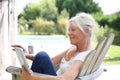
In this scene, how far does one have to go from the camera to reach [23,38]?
966cm

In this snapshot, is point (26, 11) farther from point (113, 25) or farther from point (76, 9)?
point (113, 25)

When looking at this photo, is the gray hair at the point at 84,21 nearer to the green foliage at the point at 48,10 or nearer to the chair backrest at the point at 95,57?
the chair backrest at the point at 95,57

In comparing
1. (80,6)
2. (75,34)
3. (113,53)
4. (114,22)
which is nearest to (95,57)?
(75,34)

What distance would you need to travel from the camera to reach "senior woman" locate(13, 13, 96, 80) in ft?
5.79

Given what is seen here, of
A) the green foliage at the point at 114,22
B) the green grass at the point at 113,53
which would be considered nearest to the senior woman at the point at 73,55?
the green grass at the point at 113,53

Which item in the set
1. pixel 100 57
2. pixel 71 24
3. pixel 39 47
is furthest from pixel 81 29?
pixel 39 47

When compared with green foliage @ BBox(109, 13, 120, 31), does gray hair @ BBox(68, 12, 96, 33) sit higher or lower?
higher

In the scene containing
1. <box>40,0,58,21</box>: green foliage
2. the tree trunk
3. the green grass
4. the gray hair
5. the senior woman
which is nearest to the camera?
the senior woman

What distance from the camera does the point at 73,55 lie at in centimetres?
212

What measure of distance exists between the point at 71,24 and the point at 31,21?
24.9ft

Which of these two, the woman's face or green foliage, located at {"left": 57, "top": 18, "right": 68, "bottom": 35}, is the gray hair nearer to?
the woman's face

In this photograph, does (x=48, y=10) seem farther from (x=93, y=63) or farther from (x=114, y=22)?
(x=93, y=63)

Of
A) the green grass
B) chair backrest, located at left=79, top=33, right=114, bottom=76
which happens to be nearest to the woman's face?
chair backrest, located at left=79, top=33, right=114, bottom=76

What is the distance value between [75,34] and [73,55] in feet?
0.57
